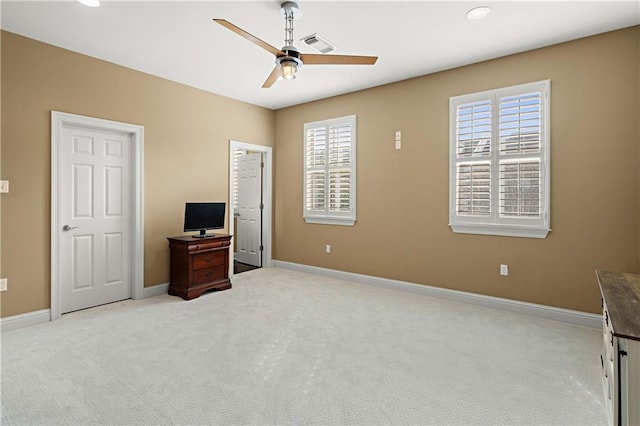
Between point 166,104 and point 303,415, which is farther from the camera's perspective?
point 166,104

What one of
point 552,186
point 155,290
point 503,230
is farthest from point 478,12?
point 155,290

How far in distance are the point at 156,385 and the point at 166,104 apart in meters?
3.56

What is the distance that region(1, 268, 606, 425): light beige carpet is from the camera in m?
2.02

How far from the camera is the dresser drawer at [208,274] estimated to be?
14.5 feet

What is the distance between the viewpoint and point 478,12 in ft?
9.51

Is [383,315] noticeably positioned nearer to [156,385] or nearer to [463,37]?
[156,385]

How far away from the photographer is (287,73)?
2.67 metres

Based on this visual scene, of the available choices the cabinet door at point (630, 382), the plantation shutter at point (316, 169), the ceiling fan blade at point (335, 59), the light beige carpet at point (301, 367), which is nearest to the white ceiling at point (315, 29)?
the ceiling fan blade at point (335, 59)

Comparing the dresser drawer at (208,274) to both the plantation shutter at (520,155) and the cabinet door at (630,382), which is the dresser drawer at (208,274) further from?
the cabinet door at (630,382)

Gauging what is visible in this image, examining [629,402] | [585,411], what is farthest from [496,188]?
[629,402]

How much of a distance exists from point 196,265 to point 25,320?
171 cm

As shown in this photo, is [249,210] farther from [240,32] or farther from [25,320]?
[240,32]

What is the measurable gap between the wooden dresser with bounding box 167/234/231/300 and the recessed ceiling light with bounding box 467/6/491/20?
3755 mm

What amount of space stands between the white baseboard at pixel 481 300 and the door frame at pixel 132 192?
2603 millimetres
